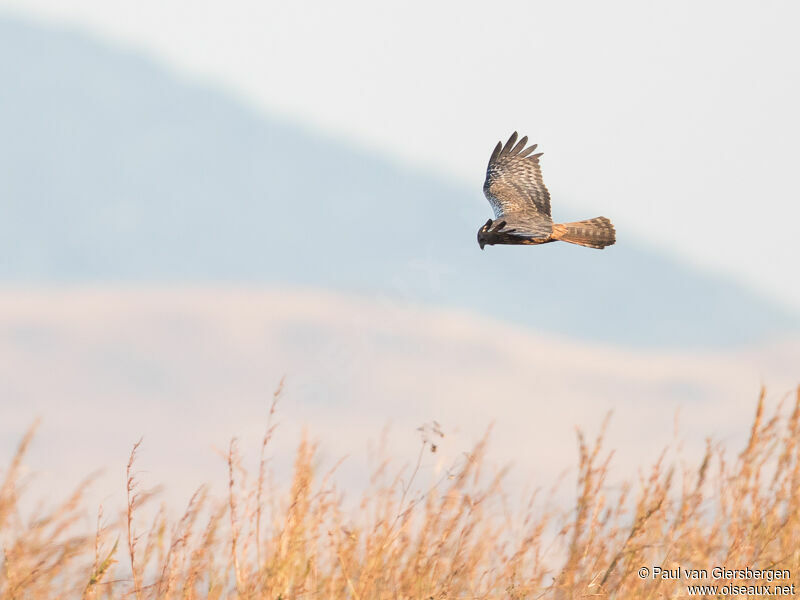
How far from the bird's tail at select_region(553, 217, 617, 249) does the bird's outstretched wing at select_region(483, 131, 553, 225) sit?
16cm

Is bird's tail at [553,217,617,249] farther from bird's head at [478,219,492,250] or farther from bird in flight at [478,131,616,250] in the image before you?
bird's head at [478,219,492,250]

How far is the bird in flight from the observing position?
6814mm

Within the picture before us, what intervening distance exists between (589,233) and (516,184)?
109 centimetres

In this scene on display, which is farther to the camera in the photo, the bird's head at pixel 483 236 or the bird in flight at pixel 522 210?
the bird in flight at pixel 522 210

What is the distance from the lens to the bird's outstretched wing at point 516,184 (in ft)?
26.3

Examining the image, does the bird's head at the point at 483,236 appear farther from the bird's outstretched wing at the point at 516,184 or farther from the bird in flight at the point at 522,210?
the bird's outstretched wing at the point at 516,184

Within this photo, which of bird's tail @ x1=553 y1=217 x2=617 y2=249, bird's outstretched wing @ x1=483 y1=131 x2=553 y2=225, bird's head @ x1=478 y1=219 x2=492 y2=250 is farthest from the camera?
bird's outstretched wing @ x1=483 y1=131 x2=553 y2=225

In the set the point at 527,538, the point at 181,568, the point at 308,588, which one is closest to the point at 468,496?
the point at 527,538

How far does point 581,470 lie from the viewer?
12.3 ft

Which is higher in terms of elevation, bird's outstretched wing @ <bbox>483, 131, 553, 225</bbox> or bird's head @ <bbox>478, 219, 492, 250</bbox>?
bird's outstretched wing @ <bbox>483, 131, 553, 225</bbox>

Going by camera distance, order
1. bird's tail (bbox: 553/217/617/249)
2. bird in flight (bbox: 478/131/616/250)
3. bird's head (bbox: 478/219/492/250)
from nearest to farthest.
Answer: bird's head (bbox: 478/219/492/250), bird in flight (bbox: 478/131/616/250), bird's tail (bbox: 553/217/617/249)

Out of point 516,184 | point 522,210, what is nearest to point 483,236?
point 522,210

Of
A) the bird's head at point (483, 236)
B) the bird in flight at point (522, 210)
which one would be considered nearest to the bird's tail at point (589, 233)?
the bird in flight at point (522, 210)

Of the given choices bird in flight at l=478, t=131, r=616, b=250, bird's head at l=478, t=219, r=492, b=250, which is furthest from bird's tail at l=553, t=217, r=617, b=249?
bird's head at l=478, t=219, r=492, b=250
